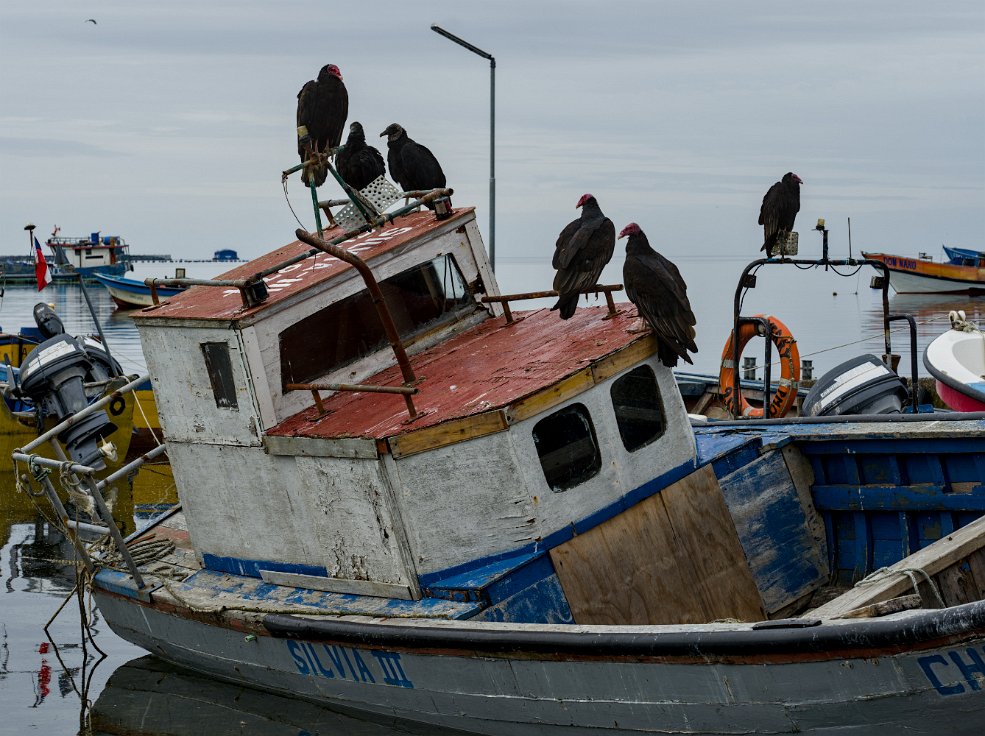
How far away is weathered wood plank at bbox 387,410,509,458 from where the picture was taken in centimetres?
716

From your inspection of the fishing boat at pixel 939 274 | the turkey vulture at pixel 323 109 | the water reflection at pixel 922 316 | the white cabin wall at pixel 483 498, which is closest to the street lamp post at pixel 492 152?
the turkey vulture at pixel 323 109

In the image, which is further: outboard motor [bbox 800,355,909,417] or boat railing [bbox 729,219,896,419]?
boat railing [bbox 729,219,896,419]

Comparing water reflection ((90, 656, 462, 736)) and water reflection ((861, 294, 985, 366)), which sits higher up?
Result: water reflection ((90, 656, 462, 736))

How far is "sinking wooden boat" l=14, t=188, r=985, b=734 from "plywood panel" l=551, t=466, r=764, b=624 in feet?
0.06

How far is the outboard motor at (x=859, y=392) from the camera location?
10820mm

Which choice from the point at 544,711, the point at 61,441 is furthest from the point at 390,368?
the point at 61,441

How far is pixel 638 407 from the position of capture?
26.5 feet

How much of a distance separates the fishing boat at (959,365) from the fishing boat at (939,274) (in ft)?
141

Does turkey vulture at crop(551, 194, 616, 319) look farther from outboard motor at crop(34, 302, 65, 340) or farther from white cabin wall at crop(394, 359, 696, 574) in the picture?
outboard motor at crop(34, 302, 65, 340)

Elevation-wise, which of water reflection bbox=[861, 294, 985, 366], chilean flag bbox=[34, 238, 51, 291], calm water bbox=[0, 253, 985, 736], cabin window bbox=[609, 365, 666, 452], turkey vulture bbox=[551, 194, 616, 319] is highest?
Result: turkey vulture bbox=[551, 194, 616, 319]

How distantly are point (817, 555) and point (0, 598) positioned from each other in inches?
338

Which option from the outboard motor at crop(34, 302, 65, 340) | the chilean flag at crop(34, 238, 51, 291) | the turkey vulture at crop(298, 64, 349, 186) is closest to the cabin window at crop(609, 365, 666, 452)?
the turkey vulture at crop(298, 64, 349, 186)

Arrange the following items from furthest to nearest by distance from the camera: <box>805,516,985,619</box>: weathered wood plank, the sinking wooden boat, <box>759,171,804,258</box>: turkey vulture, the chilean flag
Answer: the chilean flag
<box>759,171,804,258</box>: turkey vulture
<box>805,516,985,619</box>: weathered wood plank
the sinking wooden boat

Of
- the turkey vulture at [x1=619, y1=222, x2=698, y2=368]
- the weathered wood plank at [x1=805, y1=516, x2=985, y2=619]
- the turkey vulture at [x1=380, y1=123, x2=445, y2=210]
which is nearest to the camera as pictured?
the weathered wood plank at [x1=805, y1=516, x2=985, y2=619]
